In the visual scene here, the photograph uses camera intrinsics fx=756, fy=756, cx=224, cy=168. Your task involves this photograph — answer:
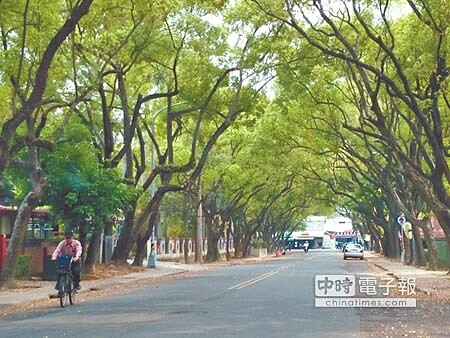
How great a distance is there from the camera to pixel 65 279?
18.5 meters

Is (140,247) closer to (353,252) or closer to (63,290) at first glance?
(63,290)

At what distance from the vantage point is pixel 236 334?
12242 millimetres

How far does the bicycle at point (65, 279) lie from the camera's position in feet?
59.8

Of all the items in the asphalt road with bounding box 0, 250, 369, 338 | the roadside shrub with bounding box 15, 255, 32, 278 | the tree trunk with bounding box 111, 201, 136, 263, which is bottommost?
the asphalt road with bounding box 0, 250, 369, 338

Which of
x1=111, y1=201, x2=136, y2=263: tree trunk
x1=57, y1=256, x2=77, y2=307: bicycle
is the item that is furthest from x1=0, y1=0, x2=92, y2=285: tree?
x1=111, y1=201, x2=136, y2=263: tree trunk

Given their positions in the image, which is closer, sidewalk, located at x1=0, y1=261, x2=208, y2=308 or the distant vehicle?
sidewalk, located at x1=0, y1=261, x2=208, y2=308

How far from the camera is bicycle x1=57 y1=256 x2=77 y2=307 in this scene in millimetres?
18233

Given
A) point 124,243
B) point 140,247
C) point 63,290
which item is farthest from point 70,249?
point 140,247

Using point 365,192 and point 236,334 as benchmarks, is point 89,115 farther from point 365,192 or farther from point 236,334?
point 365,192

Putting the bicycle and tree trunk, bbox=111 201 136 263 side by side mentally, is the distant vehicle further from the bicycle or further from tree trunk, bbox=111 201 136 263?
the bicycle

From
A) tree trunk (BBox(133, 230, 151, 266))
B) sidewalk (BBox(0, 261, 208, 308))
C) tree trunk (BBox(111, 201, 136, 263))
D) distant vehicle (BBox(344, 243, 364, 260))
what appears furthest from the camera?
distant vehicle (BBox(344, 243, 364, 260))

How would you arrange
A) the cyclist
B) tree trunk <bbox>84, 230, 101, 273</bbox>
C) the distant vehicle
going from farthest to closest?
1. the distant vehicle
2. tree trunk <bbox>84, 230, 101, 273</bbox>
3. the cyclist

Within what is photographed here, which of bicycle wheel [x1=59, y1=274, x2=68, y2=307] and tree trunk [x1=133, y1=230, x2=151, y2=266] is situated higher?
tree trunk [x1=133, y1=230, x2=151, y2=266]

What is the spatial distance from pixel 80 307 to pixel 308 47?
13779 millimetres
